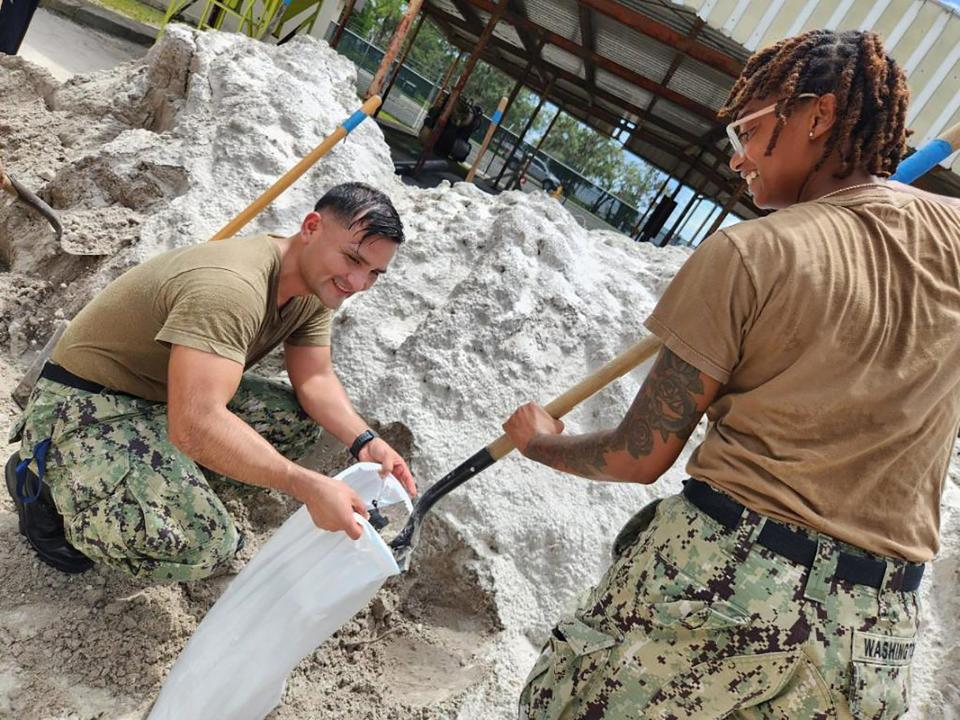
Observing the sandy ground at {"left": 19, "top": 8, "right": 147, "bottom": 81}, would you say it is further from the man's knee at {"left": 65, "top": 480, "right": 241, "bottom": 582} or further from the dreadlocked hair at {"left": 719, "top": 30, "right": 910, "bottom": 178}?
the dreadlocked hair at {"left": 719, "top": 30, "right": 910, "bottom": 178}

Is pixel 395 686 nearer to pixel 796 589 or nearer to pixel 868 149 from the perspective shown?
pixel 796 589

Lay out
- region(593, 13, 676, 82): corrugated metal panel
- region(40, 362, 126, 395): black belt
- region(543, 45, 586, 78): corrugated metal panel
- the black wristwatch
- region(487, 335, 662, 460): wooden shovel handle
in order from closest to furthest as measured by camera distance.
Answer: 1. region(487, 335, 662, 460): wooden shovel handle
2. region(40, 362, 126, 395): black belt
3. the black wristwatch
4. region(593, 13, 676, 82): corrugated metal panel
5. region(543, 45, 586, 78): corrugated metal panel

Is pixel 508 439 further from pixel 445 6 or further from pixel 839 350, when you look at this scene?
pixel 445 6

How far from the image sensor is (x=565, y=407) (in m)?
1.78

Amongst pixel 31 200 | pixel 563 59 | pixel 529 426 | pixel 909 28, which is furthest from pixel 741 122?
pixel 563 59

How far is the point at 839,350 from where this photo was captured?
112 cm

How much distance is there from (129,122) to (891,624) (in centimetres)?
396

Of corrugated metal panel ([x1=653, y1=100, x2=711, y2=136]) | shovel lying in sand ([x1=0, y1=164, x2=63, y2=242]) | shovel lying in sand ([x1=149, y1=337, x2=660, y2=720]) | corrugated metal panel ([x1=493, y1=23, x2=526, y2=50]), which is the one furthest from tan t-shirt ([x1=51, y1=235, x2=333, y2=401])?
corrugated metal panel ([x1=493, y1=23, x2=526, y2=50])

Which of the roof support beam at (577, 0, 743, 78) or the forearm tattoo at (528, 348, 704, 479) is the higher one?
the roof support beam at (577, 0, 743, 78)

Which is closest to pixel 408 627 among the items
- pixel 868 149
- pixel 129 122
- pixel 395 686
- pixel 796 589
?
pixel 395 686

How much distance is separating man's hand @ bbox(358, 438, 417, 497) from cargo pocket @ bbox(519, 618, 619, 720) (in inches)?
24.3

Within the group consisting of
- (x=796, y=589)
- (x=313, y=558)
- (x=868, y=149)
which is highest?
(x=868, y=149)

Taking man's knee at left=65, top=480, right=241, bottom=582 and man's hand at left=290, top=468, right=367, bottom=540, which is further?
man's knee at left=65, top=480, right=241, bottom=582

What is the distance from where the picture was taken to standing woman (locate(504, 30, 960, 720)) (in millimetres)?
1128
